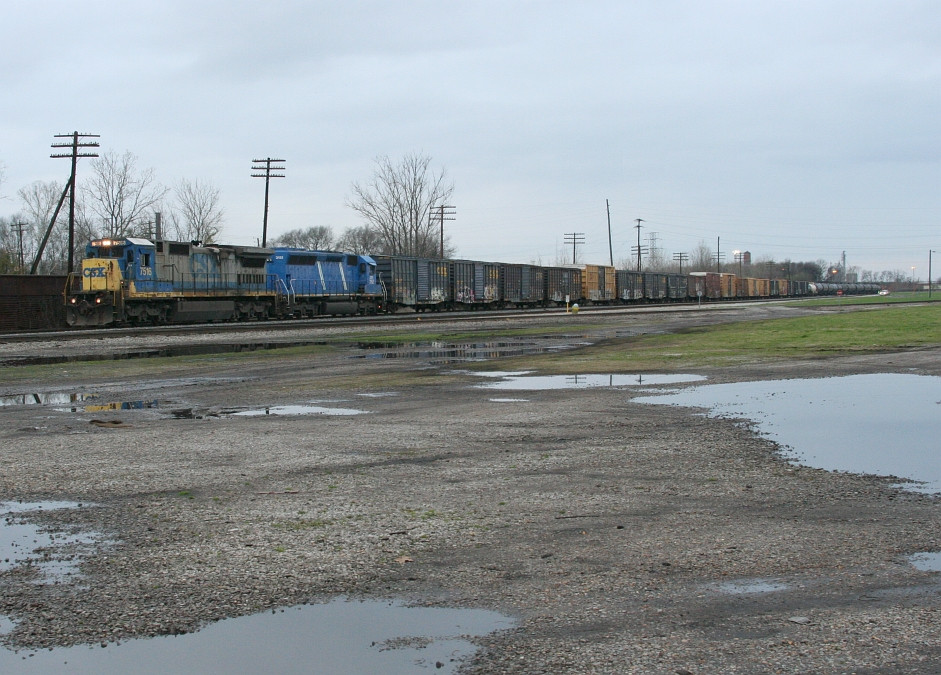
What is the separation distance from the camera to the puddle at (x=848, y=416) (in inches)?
316

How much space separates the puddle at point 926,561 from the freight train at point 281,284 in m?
34.2

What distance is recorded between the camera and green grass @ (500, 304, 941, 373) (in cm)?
1891

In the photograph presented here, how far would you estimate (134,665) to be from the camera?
12.8 ft

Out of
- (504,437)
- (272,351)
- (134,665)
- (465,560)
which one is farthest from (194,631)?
(272,351)

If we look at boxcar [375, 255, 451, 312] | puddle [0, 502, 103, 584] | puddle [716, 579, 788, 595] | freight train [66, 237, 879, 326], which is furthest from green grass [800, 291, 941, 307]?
puddle [0, 502, 103, 584]

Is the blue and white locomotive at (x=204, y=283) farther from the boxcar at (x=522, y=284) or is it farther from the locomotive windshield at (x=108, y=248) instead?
the boxcar at (x=522, y=284)

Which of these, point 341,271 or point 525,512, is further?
point 341,271

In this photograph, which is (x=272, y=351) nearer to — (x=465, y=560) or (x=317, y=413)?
(x=317, y=413)

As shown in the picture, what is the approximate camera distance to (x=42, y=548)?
559 centimetres

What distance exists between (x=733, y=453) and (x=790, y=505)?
1.99m

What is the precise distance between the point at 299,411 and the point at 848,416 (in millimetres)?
7120

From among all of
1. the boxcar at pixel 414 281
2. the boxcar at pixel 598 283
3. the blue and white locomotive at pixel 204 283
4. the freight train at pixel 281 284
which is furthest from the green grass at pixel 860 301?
the blue and white locomotive at pixel 204 283

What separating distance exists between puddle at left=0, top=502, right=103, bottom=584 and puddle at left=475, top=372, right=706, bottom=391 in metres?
9.19

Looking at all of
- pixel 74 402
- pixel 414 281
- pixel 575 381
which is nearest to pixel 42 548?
pixel 74 402
